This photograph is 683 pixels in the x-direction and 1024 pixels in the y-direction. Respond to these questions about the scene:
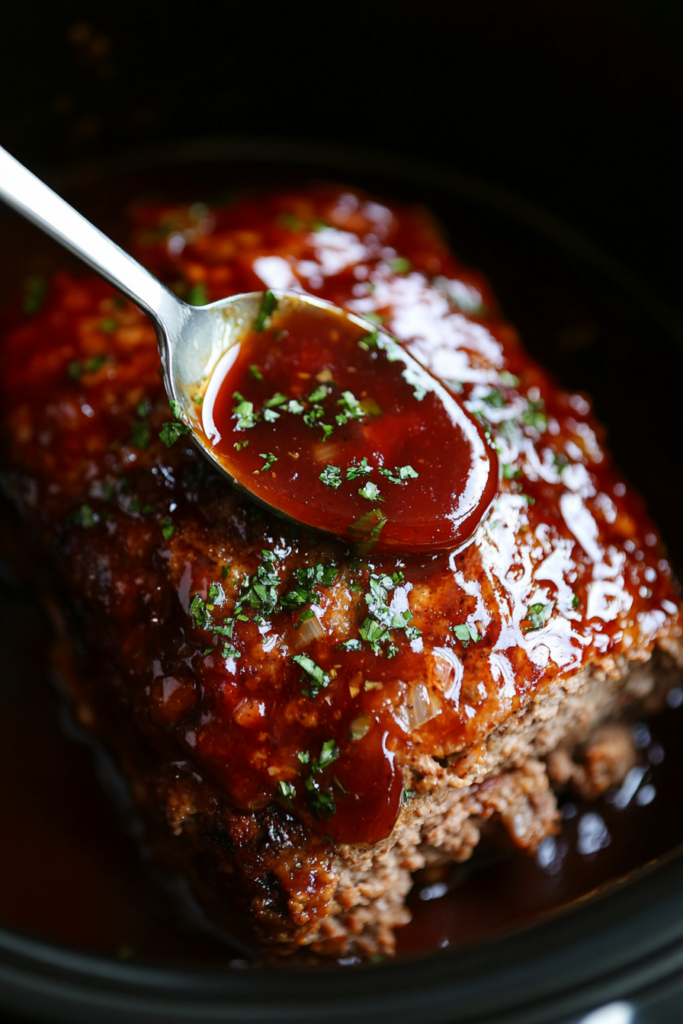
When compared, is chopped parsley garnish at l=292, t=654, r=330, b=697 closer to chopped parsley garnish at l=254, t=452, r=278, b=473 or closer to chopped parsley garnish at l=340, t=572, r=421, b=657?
chopped parsley garnish at l=340, t=572, r=421, b=657

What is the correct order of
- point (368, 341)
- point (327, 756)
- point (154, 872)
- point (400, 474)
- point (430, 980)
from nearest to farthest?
1. point (430, 980)
2. point (327, 756)
3. point (400, 474)
4. point (368, 341)
5. point (154, 872)

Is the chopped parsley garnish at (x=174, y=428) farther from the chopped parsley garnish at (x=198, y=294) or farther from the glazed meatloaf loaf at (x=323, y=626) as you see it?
the chopped parsley garnish at (x=198, y=294)

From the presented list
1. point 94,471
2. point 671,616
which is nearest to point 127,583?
point 94,471

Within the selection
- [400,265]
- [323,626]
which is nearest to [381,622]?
[323,626]

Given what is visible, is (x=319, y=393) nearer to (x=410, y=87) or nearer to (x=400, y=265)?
(x=400, y=265)

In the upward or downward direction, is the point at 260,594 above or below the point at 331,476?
below

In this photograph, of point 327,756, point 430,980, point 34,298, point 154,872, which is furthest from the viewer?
point 34,298

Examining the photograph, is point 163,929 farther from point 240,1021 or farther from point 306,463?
point 306,463
